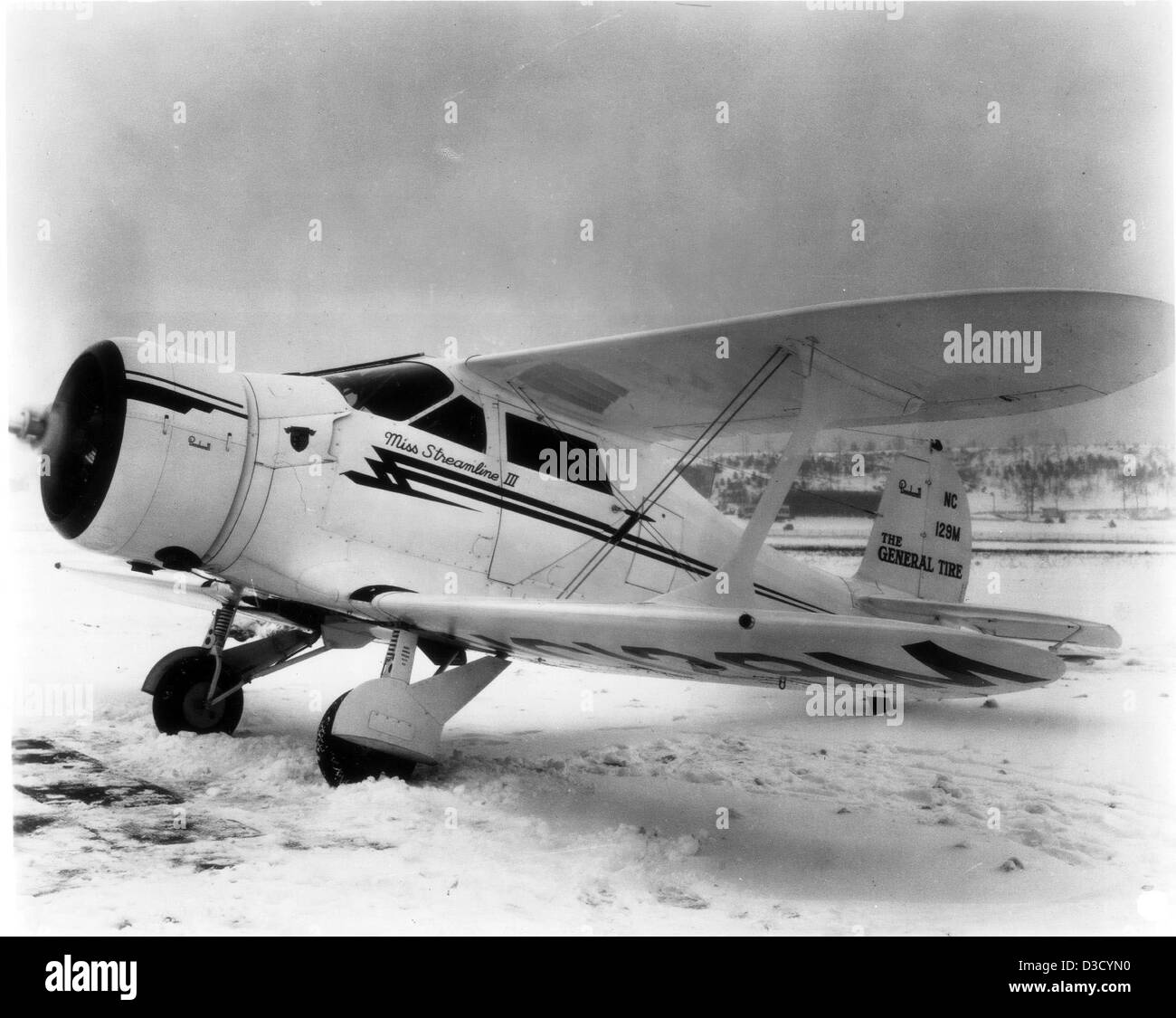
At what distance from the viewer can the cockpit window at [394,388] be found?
4090mm

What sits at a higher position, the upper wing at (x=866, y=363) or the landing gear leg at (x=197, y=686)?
the upper wing at (x=866, y=363)

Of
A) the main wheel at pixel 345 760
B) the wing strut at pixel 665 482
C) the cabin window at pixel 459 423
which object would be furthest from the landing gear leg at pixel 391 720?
the cabin window at pixel 459 423

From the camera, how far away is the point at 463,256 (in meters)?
6.20

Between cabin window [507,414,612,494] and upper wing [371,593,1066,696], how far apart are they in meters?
1.02

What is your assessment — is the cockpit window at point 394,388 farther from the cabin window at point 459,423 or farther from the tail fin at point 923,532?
the tail fin at point 923,532

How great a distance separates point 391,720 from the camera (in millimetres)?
3830

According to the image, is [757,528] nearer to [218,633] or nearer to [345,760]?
[345,760]

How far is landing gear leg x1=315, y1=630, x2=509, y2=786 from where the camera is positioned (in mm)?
3775

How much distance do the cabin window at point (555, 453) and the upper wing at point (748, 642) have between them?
102 cm

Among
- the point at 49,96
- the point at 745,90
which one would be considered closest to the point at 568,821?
the point at 745,90

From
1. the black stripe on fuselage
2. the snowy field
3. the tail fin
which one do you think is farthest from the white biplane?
the tail fin

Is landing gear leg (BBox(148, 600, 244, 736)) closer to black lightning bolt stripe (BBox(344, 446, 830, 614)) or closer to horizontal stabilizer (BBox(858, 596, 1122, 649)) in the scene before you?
black lightning bolt stripe (BBox(344, 446, 830, 614))

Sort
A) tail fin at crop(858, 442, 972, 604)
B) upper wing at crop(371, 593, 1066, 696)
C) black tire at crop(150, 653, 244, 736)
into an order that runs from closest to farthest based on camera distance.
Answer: upper wing at crop(371, 593, 1066, 696)
black tire at crop(150, 653, 244, 736)
tail fin at crop(858, 442, 972, 604)
